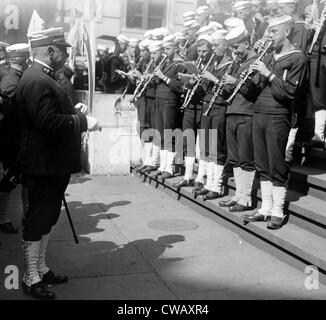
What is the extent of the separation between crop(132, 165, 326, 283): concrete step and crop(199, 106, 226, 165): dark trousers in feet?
2.16

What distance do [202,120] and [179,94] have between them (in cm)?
127

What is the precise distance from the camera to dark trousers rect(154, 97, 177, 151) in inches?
328

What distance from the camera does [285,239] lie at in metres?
5.22

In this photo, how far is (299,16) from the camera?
7.27m

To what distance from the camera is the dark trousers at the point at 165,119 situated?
27.3 ft

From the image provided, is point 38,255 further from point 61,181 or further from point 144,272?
point 144,272

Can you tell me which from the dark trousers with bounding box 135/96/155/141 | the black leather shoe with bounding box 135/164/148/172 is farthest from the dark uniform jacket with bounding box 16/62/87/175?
the black leather shoe with bounding box 135/164/148/172

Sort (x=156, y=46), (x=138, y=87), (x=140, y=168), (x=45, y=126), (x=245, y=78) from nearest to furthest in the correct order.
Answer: (x=45, y=126) < (x=245, y=78) < (x=156, y=46) < (x=138, y=87) < (x=140, y=168)

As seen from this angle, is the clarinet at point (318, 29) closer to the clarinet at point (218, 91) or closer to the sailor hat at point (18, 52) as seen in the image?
the clarinet at point (218, 91)

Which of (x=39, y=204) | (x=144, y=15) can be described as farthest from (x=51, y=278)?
(x=144, y=15)

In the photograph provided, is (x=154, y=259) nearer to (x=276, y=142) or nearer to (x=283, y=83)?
(x=276, y=142)

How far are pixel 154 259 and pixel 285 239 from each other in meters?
1.43
